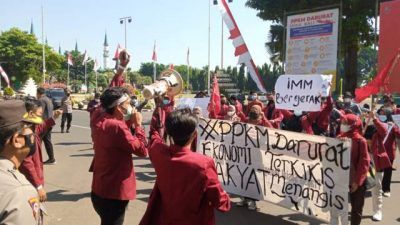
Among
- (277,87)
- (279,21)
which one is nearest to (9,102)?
(277,87)

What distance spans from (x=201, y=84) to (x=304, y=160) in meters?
108

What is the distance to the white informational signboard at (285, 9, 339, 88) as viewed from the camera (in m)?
14.4

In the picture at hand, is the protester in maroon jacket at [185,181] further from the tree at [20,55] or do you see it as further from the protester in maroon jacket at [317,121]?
the tree at [20,55]

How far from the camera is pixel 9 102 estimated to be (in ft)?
6.96

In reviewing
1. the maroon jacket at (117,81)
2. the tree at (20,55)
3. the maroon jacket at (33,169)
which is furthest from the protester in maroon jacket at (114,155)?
the tree at (20,55)

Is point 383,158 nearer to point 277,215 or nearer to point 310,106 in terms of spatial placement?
point 310,106

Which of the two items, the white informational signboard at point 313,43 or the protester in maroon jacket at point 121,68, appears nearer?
the protester in maroon jacket at point 121,68

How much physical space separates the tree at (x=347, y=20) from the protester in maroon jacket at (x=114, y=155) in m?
21.8

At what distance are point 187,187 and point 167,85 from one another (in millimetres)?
3006

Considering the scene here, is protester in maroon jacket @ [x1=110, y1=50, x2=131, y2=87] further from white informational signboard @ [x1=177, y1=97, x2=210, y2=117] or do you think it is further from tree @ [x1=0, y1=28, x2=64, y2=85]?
tree @ [x1=0, y1=28, x2=64, y2=85]

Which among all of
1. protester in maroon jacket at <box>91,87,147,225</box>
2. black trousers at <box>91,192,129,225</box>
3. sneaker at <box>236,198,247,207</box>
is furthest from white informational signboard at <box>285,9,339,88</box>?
black trousers at <box>91,192,129,225</box>

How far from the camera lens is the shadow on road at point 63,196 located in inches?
293

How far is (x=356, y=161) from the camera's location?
5.34 m

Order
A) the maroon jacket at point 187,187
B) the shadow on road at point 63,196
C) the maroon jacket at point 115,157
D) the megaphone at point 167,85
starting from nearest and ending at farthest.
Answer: the maroon jacket at point 187,187 → the maroon jacket at point 115,157 → the megaphone at point 167,85 → the shadow on road at point 63,196
